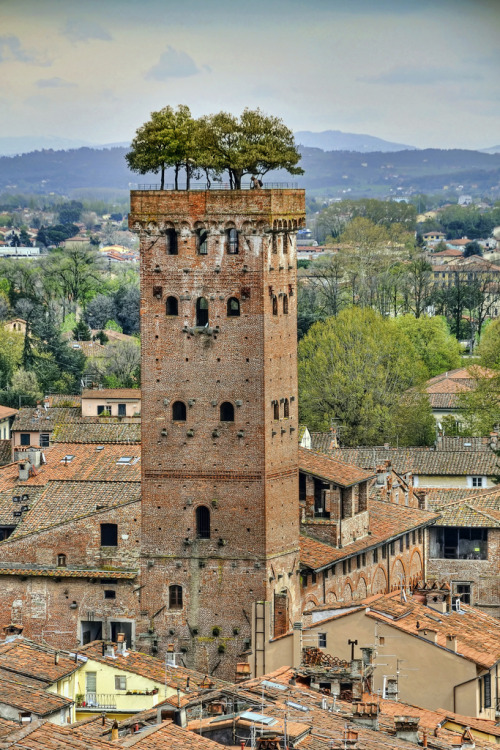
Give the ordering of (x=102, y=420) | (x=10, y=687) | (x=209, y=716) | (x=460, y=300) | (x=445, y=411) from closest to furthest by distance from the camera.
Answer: (x=209, y=716) < (x=10, y=687) < (x=102, y=420) < (x=445, y=411) < (x=460, y=300)

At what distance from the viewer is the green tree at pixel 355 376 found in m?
91.3

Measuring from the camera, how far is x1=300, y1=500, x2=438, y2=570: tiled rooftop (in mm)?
57375

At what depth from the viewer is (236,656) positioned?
53.5 metres

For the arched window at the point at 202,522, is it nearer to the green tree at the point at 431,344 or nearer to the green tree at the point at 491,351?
the green tree at the point at 491,351

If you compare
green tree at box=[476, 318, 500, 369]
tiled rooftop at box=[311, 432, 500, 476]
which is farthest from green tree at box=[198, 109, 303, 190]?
green tree at box=[476, 318, 500, 369]

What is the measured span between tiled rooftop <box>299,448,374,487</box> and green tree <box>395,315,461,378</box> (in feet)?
162

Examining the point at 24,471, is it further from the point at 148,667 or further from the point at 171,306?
the point at 148,667

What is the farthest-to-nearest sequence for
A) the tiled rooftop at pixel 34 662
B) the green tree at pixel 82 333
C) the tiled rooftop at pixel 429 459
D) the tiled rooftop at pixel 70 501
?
the green tree at pixel 82 333, the tiled rooftop at pixel 429 459, the tiled rooftop at pixel 70 501, the tiled rooftop at pixel 34 662

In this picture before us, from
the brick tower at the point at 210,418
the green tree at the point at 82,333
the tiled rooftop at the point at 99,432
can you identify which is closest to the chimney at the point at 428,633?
the brick tower at the point at 210,418

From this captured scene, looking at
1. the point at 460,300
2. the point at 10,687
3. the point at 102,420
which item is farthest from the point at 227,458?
the point at 460,300

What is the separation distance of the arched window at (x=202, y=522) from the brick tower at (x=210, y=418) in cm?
2

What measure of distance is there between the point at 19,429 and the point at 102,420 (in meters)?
4.77

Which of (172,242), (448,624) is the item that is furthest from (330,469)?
(448,624)

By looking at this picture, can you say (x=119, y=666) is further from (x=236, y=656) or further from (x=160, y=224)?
(x=160, y=224)
